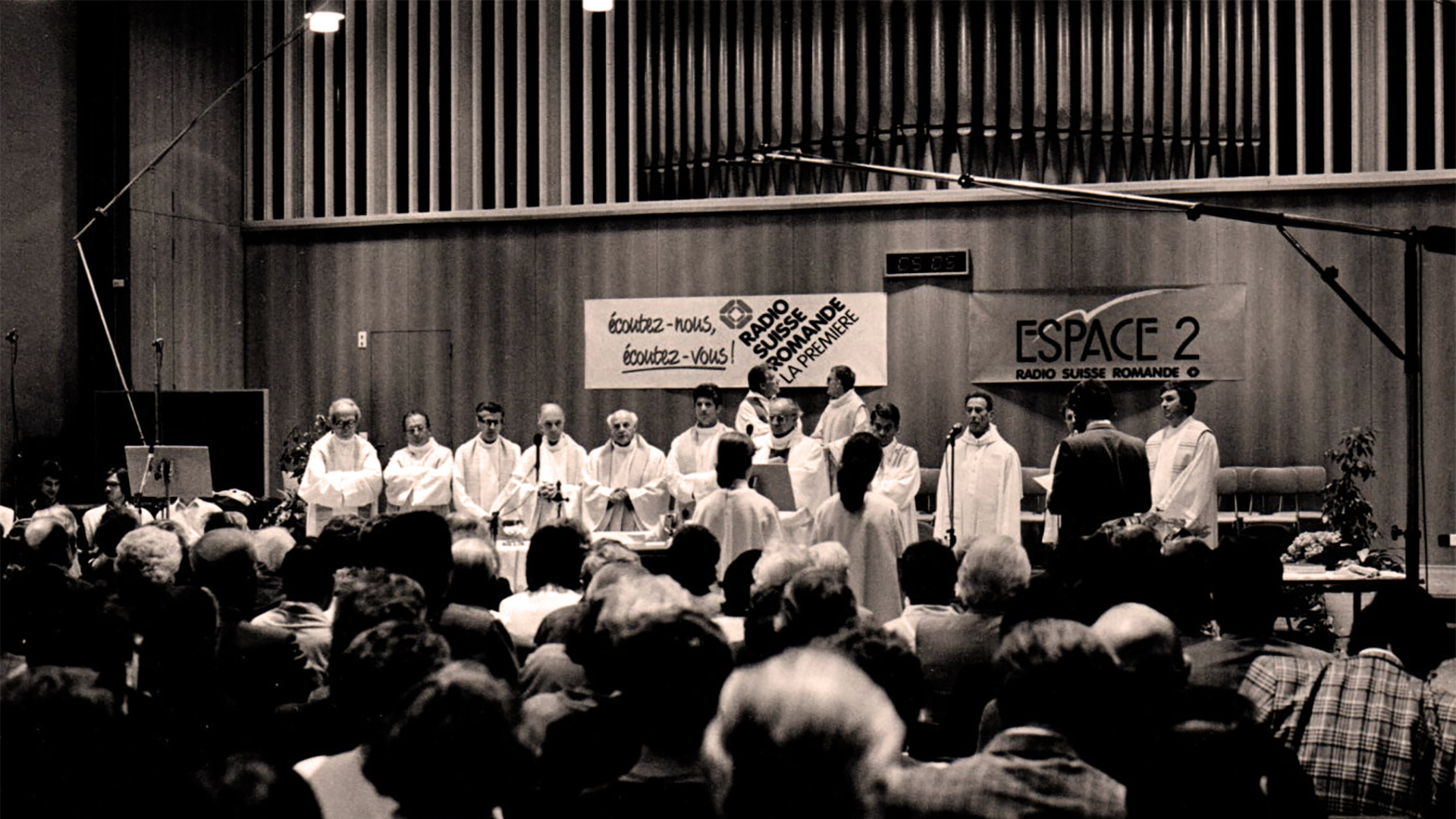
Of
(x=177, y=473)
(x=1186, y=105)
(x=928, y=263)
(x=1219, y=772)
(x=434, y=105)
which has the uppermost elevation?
(x=434, y=105)

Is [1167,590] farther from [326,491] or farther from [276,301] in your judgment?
[276,301]

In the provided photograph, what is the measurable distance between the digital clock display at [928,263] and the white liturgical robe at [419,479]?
11.8 feet

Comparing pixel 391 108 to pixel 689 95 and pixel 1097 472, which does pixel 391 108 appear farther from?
pixel 1097 472

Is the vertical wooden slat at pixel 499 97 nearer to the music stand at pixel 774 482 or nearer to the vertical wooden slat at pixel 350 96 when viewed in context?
the vertical wooden slat at pixel 350 96

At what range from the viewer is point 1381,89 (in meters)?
10.1

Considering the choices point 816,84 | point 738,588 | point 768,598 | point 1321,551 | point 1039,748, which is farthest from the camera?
point 816,84

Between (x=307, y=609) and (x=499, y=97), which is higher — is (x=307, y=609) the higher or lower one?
the lower one

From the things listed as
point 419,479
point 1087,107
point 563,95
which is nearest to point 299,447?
point 419,479

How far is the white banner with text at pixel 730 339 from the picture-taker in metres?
11.0

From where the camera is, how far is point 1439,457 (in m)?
9.97

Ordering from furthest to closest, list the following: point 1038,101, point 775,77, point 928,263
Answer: point 775,77
point 928,263
point 1038,101

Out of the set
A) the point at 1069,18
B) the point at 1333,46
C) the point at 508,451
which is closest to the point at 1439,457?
the point at 1333,46

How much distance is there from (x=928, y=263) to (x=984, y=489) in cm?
195

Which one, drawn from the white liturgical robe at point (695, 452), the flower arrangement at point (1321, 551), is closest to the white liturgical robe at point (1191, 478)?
the flower arrangement at point (1321, 551)
